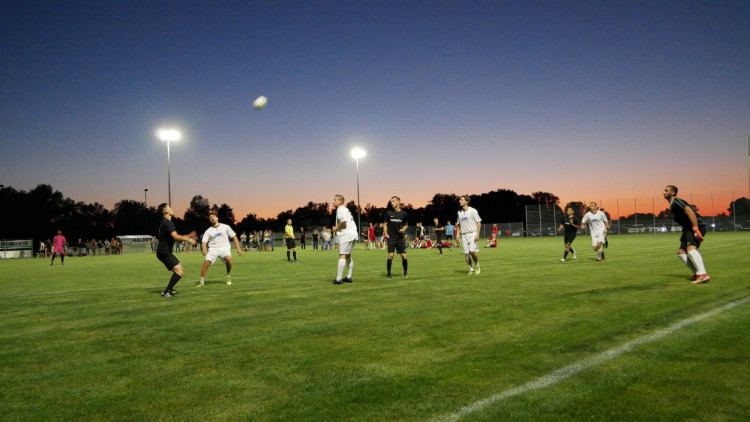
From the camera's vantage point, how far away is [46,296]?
37.1 feet

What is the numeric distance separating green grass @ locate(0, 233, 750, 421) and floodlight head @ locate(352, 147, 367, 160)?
132 ft

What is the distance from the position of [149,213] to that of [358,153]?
108679 mm

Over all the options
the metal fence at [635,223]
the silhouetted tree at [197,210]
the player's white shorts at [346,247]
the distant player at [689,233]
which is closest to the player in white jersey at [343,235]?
the player's white shorts at [346,247]

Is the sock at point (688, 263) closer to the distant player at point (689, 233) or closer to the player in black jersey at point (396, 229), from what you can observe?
the distant player at point (689, 233)

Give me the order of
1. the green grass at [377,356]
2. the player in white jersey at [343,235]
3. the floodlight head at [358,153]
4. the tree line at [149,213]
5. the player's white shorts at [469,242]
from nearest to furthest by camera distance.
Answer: the green grass at [377,356]
the player in white jersey at [343,235]
the player's white shorts at [469,242]
the floodlight head at [358,153]
the tree line at [149,213]

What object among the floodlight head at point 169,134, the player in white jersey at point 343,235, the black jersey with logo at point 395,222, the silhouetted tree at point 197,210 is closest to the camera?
the player in white jersey at point 343,235

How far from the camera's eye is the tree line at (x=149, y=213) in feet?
306

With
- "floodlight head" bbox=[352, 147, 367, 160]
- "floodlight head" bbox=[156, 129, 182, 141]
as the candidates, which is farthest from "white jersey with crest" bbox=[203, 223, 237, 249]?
"floodlight head" bbox=[352, 147, 367, 160]

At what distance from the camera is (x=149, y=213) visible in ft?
446

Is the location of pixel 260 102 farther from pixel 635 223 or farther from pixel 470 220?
pixel 635 223

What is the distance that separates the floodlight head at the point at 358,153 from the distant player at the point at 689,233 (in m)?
39.9

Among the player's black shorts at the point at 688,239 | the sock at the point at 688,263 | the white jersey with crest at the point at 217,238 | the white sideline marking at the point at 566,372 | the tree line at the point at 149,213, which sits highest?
the tree line at the point at 149,213

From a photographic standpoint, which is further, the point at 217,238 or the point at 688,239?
the point at 217,238

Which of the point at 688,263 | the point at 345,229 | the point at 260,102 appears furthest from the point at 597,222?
the point at 260,102
